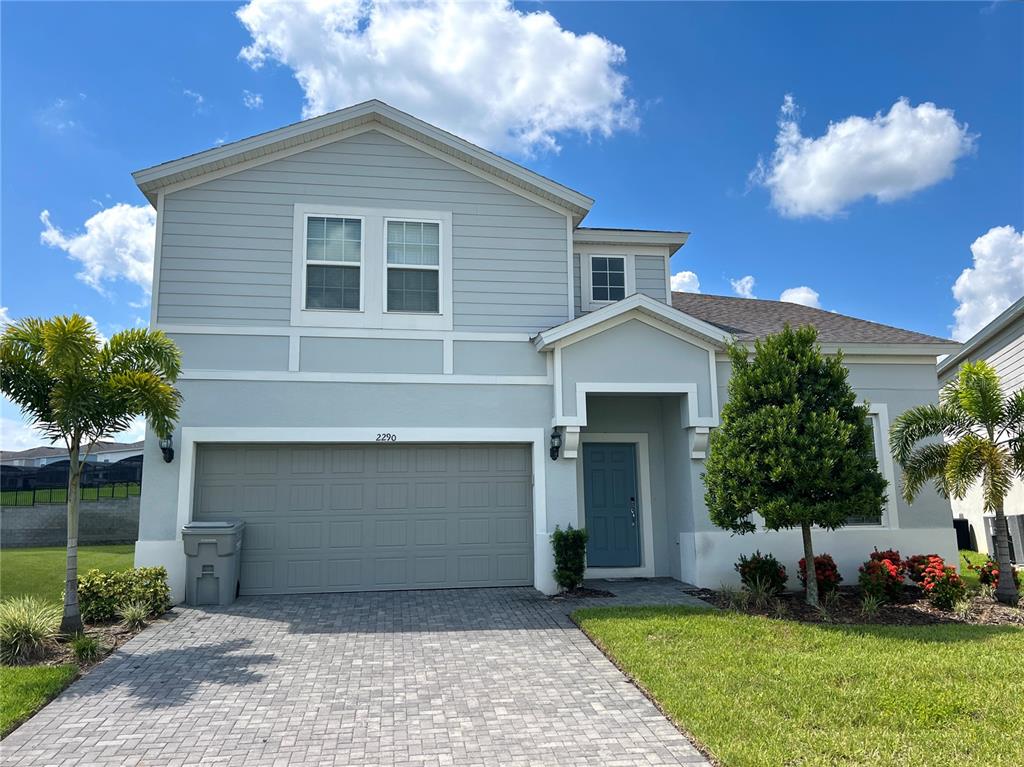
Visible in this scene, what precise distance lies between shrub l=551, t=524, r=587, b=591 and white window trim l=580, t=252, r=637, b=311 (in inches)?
172

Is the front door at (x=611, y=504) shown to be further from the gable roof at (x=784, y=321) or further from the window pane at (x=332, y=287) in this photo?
the window pane at (x=332, y=287)

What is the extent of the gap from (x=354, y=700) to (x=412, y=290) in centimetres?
683


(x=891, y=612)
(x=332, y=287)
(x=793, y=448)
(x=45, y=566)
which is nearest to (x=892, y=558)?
(x=891, y=612)

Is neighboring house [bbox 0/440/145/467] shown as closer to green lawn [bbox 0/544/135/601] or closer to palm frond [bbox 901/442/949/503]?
green lawn [bbox 0/544/135/601]

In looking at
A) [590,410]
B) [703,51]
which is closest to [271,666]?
[590,410]

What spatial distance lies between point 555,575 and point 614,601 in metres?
0.99

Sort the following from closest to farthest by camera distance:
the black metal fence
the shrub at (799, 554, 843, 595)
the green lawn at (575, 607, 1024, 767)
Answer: the green lawn at (575, 607, 1024, 767), the shrub at (799, 554, 843, 595), the black metal fence

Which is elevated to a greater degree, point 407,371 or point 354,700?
point 407,371

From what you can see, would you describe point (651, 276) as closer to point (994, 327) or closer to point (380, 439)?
point (380, 439)

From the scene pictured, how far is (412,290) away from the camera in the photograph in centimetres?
1124

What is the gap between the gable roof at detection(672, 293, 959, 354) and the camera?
11.9m

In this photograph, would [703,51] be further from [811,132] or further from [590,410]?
[590,410]

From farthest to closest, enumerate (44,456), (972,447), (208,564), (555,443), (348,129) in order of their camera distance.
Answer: (44,456)
(348,129)
(555,443)
(208,564)
(972,447)

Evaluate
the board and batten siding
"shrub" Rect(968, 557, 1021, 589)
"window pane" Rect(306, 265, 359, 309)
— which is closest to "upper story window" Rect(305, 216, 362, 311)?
"window pane" Rect(306, 265, 359, 309)
